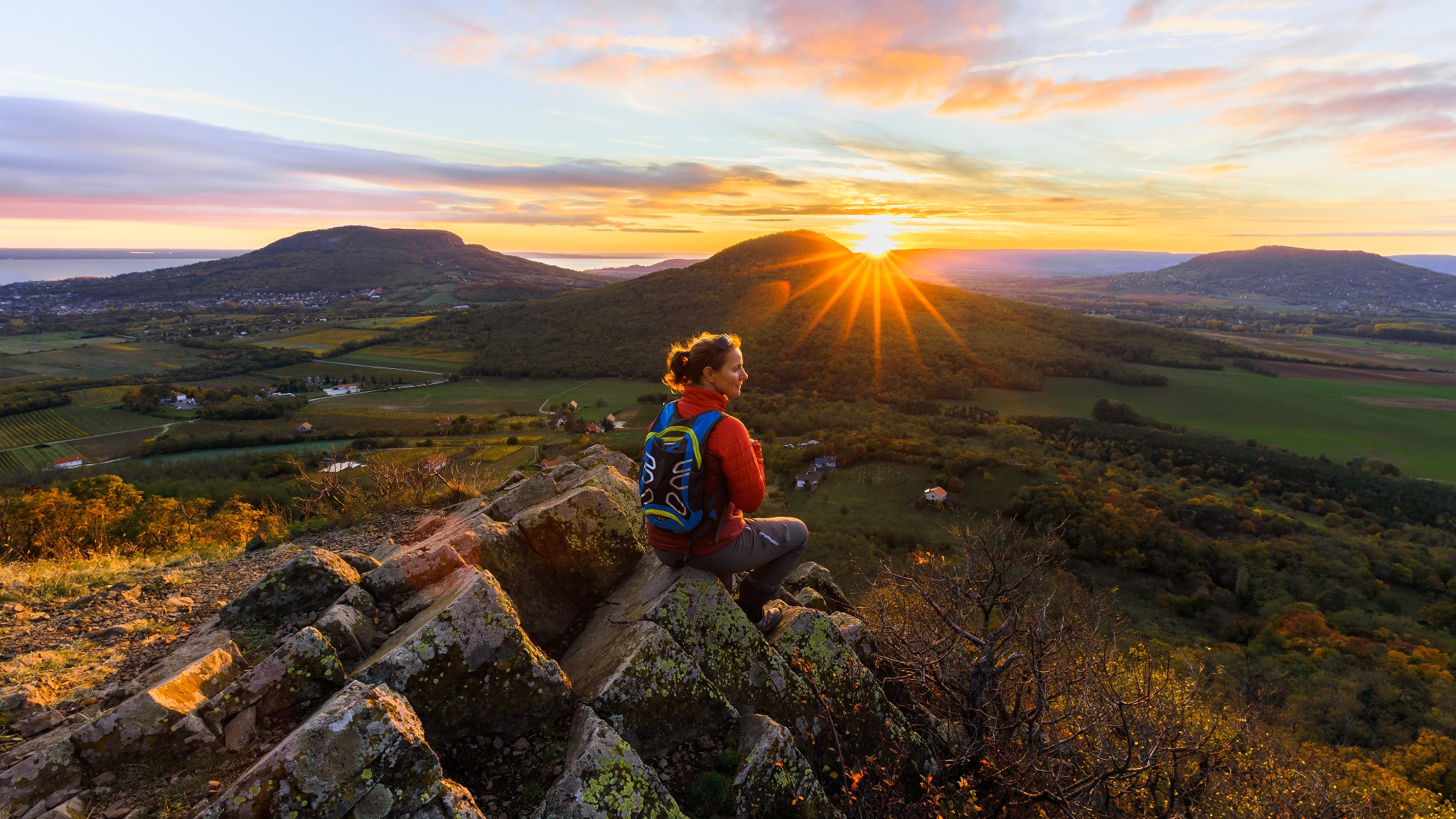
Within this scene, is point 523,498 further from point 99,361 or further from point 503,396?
point 99,361

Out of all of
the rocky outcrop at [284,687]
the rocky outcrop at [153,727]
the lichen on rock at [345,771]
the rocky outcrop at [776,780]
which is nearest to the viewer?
the lichen on rock at [345,771]

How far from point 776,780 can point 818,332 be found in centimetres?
11618

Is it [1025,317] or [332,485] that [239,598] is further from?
[1025,317]

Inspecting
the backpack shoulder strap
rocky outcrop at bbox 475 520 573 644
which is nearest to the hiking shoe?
rocky outcrop at bbox 475 520 573 644

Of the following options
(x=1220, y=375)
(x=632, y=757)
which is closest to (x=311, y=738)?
(x=632, y=757)

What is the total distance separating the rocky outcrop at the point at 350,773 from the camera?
352 cm

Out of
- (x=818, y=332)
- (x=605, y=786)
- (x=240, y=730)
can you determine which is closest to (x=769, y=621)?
(x=605, y=786)

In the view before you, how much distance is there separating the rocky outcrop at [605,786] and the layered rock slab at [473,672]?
70cm

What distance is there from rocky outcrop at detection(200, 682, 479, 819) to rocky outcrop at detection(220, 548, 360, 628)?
9.94 feet

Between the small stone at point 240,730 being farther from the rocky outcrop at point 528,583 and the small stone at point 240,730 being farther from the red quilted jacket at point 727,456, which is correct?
the red quilted jacket at point 727,456

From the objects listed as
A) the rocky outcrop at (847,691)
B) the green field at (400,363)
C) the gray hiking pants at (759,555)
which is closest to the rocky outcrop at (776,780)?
the rocky outcrop at (847,691)

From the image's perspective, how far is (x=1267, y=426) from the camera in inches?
3393

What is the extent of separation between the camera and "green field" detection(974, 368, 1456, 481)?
255 ft

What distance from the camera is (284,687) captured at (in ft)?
15.7
